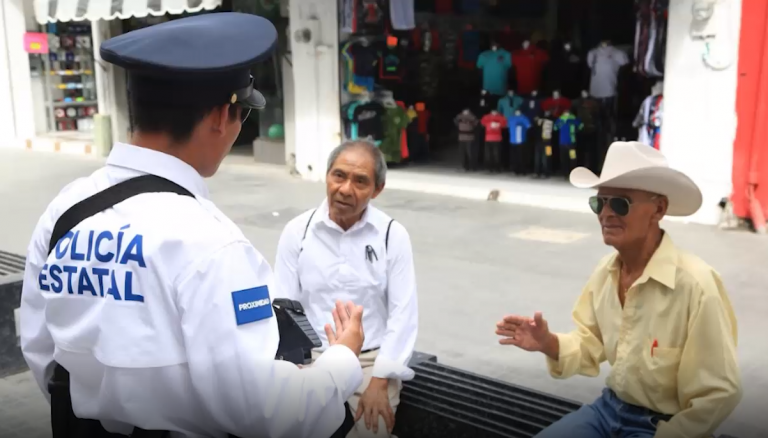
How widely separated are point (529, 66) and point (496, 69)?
486mm

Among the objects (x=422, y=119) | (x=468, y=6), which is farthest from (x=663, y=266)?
(x=468, y=6)

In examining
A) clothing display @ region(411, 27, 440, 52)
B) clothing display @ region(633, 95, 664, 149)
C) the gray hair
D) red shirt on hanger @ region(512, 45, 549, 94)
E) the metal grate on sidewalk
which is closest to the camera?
the gray hair

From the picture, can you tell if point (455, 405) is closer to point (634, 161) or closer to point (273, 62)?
point (634, 161)

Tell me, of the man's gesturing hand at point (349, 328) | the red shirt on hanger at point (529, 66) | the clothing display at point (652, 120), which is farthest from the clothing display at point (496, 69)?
the man's gesturing hand at point (349, 328)

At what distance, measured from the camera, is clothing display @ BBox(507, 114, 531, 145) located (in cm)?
1106

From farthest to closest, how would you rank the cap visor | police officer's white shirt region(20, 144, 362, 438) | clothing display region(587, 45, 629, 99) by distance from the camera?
clothing display region(587, 45, 629, 99) → the cap visor → police officer's white shirt region(20, 144, 362, 438)

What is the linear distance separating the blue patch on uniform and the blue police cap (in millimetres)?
389

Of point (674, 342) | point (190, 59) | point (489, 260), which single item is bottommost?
point (489, 260)

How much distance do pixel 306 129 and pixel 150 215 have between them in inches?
402

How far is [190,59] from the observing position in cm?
149

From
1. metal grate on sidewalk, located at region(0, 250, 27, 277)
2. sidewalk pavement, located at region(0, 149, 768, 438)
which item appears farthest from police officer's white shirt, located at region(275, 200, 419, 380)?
metal grate on sidewalk, located at region(0, 250, 27, 277)

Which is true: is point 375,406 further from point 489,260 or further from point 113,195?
point 489,260

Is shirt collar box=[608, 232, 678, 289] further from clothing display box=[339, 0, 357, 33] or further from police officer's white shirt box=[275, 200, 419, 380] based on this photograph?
clothing display box=[339, 0, 357, 33]

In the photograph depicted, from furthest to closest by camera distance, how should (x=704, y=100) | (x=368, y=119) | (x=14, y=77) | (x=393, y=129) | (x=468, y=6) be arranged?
1. (x=14, y=77)
2. (x=468, y=6)
3. (x=393, y=129)
4. (x=368, y=119)
5. (x=704, y=100)
